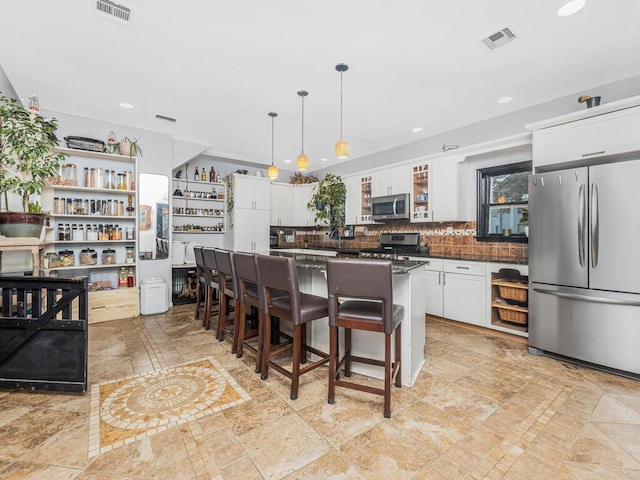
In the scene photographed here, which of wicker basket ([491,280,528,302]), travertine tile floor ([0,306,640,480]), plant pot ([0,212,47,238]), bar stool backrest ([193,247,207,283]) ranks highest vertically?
Answer: plant pot ([0,212,47,238])

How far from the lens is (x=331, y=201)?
19.7 feet

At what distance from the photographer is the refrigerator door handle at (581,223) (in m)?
2.69

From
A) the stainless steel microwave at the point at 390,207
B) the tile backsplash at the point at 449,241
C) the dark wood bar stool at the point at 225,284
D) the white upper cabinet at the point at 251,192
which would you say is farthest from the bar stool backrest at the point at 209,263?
the tile backsplash at the point at 449,241

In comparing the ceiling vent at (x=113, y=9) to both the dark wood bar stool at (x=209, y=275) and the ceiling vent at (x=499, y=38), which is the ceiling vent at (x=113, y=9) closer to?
the dark wood bar stool at (x=209, y=275)

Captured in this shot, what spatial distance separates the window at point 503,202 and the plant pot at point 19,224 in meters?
5.05

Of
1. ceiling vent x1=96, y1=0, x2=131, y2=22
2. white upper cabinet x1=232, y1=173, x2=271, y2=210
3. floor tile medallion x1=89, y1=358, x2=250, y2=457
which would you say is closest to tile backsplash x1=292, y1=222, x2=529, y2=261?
white upper cabinet x1=232, y1=173, x2=271, y2=210

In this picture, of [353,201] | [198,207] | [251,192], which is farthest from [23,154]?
[353,201]

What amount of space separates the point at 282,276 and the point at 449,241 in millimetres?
3309

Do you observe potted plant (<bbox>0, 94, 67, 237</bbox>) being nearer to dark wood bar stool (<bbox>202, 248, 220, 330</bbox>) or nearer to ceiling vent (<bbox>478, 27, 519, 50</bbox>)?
dark wood bar stool (<bbox>202, 248, 220, 330</bbox>)

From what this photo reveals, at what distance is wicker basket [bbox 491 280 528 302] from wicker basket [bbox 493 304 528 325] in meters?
0.10

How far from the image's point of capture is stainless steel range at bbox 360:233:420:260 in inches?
191

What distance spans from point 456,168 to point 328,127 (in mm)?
1906

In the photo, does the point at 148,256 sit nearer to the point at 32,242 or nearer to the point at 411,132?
the point at 32,242

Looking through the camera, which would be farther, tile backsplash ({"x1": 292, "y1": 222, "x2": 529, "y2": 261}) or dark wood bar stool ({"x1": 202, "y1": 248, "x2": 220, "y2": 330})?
tile backsplash ({"x1": 292, "y1": 222, "x2": 529, "y2": 261})
